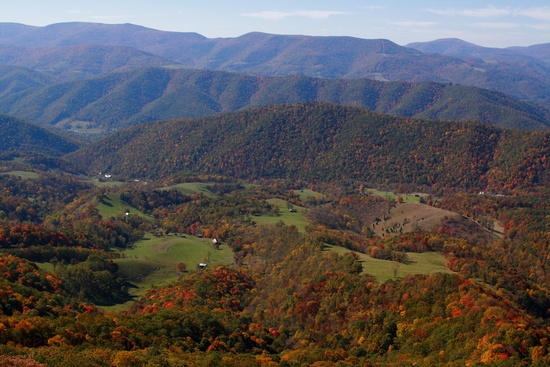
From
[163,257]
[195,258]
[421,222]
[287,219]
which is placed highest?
[421,222]

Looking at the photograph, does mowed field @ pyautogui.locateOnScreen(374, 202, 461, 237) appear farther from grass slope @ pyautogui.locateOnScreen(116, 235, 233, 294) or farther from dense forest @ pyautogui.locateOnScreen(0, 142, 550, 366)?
grass slope @ pyautogui.locateOnScreen(116, 235, 233, 294)

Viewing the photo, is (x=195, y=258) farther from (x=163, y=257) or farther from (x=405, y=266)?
(x=405, y=266)

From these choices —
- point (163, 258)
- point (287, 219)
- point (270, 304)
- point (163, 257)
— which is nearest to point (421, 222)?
point (287, 219)

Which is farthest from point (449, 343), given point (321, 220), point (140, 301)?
point (321, 220)

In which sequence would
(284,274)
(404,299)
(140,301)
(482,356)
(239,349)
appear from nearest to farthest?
(482,356)
(239,349)
(404,299)
(140,301)
(284,274)

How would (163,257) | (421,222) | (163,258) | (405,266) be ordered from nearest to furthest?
(405,266), (163,258), (163,257), (421,222)

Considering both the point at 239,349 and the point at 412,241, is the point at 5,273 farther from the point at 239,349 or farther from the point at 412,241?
the point at 412,241

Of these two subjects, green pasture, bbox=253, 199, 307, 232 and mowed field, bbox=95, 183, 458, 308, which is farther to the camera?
green pasture, bbox=253, 199, 307, 232

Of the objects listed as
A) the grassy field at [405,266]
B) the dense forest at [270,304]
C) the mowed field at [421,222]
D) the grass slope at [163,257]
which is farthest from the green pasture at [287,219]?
the grassy field at [405,266]

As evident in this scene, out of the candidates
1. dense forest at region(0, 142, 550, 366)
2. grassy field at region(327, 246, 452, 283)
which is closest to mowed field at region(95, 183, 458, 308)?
grassy field at region(327, 246, 452, 283)
